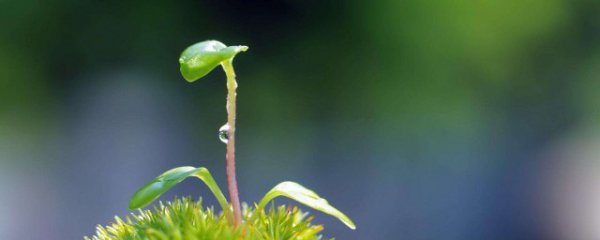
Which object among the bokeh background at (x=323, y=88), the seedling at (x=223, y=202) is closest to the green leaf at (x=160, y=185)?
the seedling at (x=223, y=202)

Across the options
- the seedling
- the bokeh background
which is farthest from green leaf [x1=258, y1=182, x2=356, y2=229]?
the bokeh background

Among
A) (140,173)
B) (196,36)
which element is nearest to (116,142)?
(140,173)

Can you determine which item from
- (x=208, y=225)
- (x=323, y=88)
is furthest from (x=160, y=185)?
(x=323, y=88)

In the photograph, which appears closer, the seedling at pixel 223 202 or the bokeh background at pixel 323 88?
the seedling at pixel 223 202

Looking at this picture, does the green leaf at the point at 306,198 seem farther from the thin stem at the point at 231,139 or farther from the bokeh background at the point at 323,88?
the bokeh background at the point at 323,88

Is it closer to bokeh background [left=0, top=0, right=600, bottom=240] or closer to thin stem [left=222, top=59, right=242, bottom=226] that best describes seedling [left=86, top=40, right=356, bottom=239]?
thin stem [left=222, top=59, right=242, bottom=226]

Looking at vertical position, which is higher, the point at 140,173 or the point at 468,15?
the point at 468,15

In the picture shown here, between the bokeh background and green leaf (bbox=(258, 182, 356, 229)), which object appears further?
the bokeh background

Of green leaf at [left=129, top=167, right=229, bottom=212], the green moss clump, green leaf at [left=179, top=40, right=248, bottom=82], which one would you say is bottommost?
the green moss clump

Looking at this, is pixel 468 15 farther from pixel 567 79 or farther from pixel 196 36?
pixel 196 36
